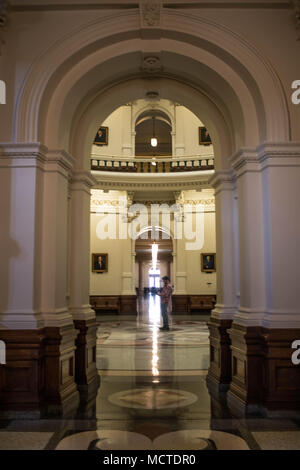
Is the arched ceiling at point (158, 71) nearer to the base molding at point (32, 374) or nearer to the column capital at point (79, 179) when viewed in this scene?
the column capital at point (79, 179)

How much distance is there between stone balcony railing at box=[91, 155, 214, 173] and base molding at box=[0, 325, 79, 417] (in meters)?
13.3

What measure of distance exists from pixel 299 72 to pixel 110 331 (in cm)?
990

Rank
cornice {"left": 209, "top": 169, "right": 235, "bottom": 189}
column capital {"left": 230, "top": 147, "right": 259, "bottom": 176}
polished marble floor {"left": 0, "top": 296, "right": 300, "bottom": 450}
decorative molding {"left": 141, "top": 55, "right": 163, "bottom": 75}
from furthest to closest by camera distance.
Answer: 1. cornice {"left": 209, "top": 169, "right": 235, "bottom": 189}
2. decorative molding {"left": 141, "top": 55, "right": 163, "bottom": 75}
3. column capital {"left": 230, "top": 147, "right": 259, "bottom": 176}
4. polished marble floor {"left": 0, "top": 296, "right": 300, "bottom": 450}

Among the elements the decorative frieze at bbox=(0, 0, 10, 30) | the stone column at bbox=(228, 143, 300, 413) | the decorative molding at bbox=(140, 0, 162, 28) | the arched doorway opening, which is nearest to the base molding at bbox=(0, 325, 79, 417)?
the stone column at bbox=(228, 143, 300, 413)

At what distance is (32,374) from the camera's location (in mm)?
5164

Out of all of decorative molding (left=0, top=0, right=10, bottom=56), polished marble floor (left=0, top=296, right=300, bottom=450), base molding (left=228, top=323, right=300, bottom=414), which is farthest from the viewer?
decorative molding (left=0, top=0, right=10, bottom=56)

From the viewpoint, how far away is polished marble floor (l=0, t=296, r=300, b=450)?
4.20m

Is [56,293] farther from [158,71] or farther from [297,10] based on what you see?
[297,10]

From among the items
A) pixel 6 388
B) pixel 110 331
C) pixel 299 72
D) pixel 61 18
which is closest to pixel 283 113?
pixel 299 72

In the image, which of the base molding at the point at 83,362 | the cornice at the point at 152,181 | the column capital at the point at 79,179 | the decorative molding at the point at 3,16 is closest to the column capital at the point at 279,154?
the column capital at the point at 79,179

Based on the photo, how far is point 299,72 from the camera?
5602 mm

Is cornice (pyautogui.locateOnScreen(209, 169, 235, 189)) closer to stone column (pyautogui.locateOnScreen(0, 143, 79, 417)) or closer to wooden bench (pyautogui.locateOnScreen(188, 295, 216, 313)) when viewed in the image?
stone column (pyautogui.locateOnScreen(0, 143, 79, 417))

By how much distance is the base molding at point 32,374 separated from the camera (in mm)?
5133
